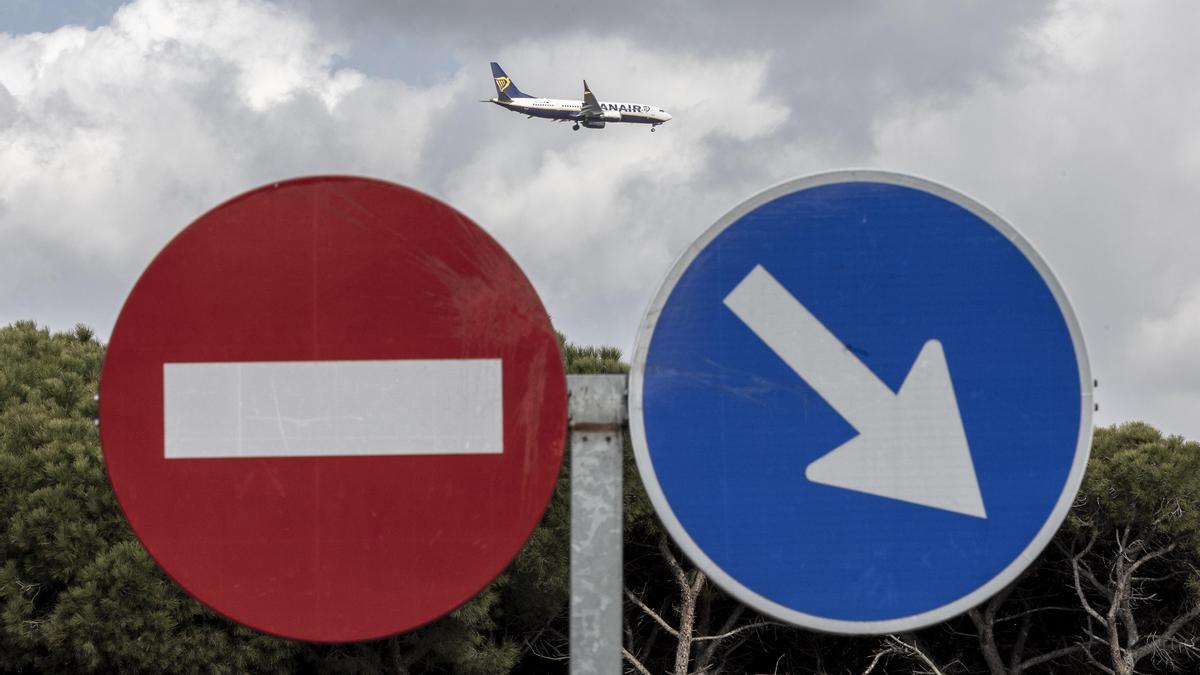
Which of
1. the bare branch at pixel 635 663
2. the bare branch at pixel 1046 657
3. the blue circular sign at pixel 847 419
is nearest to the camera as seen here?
the blue circular sign at pixel 847 419

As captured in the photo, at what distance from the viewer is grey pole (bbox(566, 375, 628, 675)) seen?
230cm

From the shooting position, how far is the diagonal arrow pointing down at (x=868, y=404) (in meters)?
2.27

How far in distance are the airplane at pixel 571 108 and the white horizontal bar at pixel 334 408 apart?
41888mm

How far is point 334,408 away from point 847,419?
2.64 feet

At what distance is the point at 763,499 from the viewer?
227 cm

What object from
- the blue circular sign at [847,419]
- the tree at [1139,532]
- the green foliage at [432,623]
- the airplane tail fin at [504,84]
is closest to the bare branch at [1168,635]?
the tree at [1139,532]

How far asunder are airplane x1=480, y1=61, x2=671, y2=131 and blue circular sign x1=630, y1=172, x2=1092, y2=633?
41907 millimetres

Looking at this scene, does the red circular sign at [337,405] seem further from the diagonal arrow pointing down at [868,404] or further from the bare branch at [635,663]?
the bare branch at [635,663]

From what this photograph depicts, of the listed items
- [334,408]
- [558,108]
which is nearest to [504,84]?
[558,108]

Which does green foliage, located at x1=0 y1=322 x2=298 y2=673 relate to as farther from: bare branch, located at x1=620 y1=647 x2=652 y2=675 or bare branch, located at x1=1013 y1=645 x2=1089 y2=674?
bare branch, located at x1=1013 y1=645 x2=1089 y2=674

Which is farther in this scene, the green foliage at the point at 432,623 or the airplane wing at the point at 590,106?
the airplane wing at the point at 590,106

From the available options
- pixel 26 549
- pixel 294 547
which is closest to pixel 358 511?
pixel 294 547

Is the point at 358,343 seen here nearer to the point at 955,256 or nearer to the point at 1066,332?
the point at 955,256

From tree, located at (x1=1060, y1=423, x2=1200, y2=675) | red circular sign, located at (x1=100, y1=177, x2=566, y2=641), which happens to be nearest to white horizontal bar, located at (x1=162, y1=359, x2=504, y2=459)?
red circular sign, located at (x1=100, y1=177, x2=566, y2=641)
